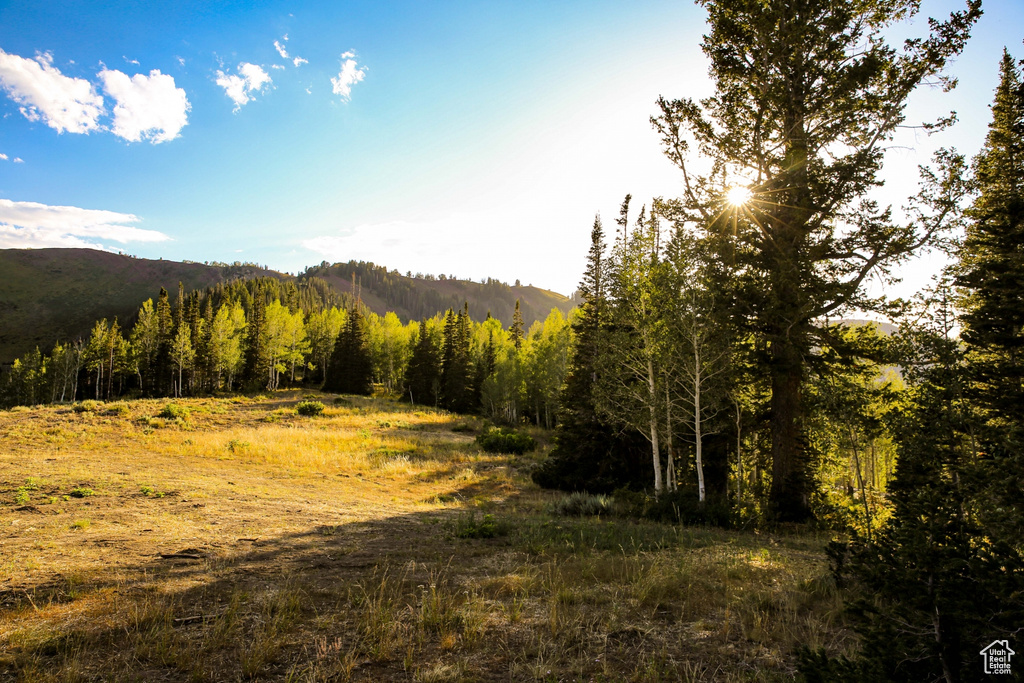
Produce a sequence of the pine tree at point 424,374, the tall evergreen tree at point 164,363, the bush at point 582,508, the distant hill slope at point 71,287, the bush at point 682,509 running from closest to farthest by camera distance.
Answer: the bush at point 682,509, the bush at point 582,508, the tall evergreen tree at point 164,363, the pine tree at point 424,374, the distant hill slope at point 71,287

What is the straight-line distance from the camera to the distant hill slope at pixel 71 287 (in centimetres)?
13000

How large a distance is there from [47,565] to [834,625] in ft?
35.1

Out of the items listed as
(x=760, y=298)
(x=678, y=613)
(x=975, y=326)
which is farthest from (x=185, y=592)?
(x=975, y=326)

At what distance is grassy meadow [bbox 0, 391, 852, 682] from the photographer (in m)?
4.41

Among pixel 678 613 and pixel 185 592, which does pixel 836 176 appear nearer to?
pixel 678 613

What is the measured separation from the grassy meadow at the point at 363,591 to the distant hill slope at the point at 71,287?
152m

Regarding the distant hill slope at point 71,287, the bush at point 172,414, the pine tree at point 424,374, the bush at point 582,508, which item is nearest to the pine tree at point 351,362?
the pine tree at point 424,374

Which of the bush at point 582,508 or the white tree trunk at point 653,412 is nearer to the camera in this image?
the bush at point 582,508

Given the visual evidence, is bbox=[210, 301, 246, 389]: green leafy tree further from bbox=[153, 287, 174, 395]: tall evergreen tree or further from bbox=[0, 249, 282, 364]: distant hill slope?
bbox=[0, 249, 282, 364]: distant hill slope

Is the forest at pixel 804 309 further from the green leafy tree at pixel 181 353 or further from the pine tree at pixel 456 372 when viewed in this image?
the green leafy tree at pixel 181 353

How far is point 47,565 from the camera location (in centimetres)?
645

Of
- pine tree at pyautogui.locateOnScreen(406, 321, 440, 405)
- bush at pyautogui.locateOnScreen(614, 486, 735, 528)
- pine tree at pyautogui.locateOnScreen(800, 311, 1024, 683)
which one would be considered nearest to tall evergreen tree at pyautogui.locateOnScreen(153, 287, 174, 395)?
pine tree at pyautogui.locateOnScreen(406, 321, 440, 405)

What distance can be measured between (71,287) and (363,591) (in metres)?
217

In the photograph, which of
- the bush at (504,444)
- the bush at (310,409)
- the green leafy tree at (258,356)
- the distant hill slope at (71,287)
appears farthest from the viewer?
the distant hill slope at (71,287)
